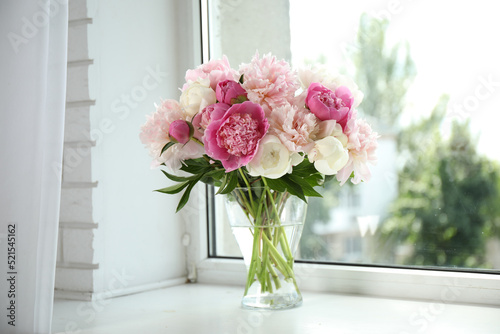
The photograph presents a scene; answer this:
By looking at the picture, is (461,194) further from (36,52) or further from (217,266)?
(36,52)

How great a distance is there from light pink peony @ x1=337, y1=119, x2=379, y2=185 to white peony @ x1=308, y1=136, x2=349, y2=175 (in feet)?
0.10

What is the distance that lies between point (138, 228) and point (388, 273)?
0.60 m

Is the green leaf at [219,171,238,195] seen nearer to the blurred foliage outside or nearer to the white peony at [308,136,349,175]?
the white peony at [308,136,349,175]

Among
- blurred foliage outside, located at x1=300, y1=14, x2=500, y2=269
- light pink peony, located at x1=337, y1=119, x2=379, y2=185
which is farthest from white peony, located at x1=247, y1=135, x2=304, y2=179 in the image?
blurred foliage outside, located at x1=300, y1=14, x2=500, y2=269

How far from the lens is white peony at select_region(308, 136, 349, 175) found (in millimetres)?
922

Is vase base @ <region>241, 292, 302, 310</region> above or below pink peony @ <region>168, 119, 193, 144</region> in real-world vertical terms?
below

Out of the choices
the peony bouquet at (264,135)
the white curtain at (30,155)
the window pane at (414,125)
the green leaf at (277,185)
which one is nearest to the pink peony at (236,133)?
the peony bouquet at (264,135)

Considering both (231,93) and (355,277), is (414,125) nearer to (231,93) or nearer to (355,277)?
(355,277)

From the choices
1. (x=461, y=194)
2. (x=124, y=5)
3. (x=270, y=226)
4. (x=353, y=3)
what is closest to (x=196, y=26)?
(x=124, y=5)

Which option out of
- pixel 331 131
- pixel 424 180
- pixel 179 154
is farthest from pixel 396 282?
pixel 179 154

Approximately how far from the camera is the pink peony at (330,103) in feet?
3.11

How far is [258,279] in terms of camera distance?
110 centimetres

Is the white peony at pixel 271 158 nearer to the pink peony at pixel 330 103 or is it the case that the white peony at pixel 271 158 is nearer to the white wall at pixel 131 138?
the pink peony at pixel 330 103

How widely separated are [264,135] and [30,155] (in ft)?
1.30
